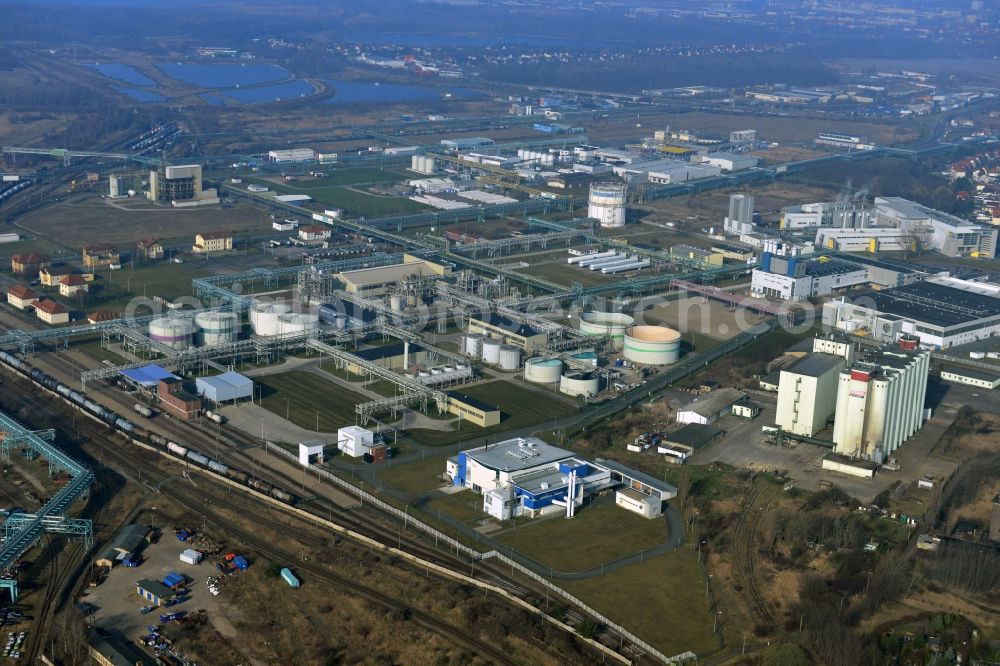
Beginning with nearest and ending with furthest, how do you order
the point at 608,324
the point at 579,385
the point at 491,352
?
1. the point at 579,385
2. the point at 491,352
3. the point at 608,324

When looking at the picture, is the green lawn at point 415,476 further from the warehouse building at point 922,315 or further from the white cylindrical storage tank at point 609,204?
the white cylindrical storage tank at point 609,204

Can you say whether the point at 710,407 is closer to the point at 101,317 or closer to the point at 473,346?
the point at 473,346

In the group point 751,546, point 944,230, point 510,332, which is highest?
point 944,230

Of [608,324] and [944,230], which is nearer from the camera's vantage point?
[608,324]

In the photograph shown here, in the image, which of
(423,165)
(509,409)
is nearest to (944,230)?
(423,165)

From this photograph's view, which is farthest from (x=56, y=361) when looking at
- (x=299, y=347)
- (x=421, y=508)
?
(x=421, y=508)

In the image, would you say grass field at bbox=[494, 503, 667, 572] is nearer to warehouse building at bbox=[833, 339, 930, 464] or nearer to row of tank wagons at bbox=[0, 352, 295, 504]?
row of tank wagons at bbox=[0, 352, 295, 504]

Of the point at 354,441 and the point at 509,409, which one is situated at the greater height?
the point at 354,441

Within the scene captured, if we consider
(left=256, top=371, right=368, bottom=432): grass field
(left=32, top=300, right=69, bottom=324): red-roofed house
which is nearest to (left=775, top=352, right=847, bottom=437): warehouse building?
(left=256, top=371, right=368, bottom=432): grass field
